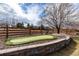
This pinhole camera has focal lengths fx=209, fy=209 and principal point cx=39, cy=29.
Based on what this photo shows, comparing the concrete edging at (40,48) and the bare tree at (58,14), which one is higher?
the bare tree at (58,14)

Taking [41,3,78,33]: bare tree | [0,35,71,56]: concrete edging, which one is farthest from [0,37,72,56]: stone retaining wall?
[41,3,78,33]: bare tree

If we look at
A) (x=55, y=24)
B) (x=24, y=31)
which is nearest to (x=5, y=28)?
(x=24, y=31)

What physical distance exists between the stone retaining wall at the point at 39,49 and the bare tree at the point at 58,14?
0.13 m

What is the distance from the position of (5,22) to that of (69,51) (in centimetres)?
69

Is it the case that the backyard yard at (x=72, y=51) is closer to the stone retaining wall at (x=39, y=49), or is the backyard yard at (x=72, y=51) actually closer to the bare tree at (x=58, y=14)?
the stone retaining wall at (x=39, y=49)

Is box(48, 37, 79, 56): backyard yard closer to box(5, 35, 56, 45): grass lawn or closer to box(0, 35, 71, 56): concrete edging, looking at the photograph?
box(0, 35, 71, 56): concrete edging

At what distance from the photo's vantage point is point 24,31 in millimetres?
2066

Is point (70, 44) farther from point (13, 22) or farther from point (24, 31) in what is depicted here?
point (13, 22)

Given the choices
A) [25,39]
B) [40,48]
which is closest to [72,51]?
[40,48]

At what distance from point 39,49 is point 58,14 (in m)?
0.39

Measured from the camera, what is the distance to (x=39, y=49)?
2010mm

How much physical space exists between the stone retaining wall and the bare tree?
130 mm

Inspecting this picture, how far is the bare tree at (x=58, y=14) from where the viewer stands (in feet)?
6.73

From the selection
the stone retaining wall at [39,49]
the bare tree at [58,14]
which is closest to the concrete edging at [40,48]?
the stone retaining wall at [39,49]
